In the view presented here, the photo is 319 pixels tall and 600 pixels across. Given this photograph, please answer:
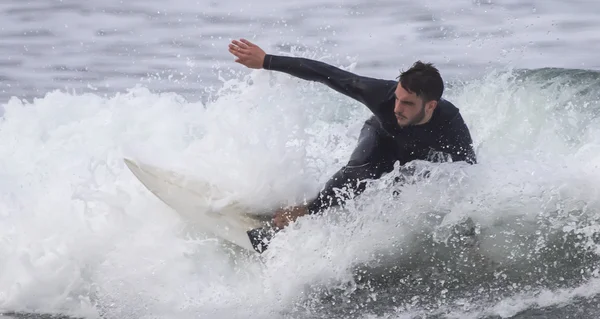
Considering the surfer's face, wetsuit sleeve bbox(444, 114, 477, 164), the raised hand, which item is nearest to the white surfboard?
the raised hand

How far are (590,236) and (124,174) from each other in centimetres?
285

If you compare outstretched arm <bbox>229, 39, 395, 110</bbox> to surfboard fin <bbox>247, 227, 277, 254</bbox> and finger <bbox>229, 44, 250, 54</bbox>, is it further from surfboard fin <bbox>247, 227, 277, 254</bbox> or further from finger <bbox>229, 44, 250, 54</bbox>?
surfboard fin <bbox>247, 227, 277, 254</bbox>

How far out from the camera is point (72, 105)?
29.6 feet

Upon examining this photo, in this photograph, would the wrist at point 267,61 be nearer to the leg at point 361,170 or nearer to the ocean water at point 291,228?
the ocean water at point 291,228

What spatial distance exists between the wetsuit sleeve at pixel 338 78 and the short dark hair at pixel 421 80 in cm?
24

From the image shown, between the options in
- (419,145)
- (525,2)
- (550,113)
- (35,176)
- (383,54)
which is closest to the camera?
(419,145)

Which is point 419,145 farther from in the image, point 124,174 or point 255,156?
point 124,174

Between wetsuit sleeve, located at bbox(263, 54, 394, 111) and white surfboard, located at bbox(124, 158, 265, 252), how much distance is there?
802 millimetres

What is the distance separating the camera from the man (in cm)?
527

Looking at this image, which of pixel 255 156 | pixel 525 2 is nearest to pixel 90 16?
pixel 525 2

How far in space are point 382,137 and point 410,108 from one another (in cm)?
31

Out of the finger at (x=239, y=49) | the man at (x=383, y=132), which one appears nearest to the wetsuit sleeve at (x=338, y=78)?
the man at (x=383, y=132)

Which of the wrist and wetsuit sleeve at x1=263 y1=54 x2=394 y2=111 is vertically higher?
the wrist

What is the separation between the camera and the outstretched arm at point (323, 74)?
17.4ft
